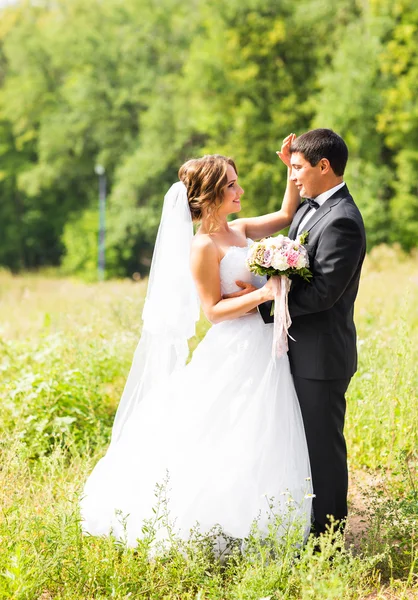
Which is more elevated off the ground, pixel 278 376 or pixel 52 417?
pixel 278 376

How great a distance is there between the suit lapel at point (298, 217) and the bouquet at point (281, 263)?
0.37m

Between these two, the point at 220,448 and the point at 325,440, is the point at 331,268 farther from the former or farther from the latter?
the point at 220,448

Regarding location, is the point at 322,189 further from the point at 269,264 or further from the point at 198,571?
the point at 198,571

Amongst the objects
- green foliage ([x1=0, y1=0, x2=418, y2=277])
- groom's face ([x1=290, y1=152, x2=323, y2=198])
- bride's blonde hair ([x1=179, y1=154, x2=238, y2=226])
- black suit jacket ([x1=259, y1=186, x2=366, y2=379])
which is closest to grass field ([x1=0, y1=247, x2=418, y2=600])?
black suit jacket ([x1=259, y1=186, x2=366, y2=379])

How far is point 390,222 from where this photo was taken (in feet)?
89.9

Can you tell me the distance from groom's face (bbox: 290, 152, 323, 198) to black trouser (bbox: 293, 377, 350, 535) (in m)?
1.10

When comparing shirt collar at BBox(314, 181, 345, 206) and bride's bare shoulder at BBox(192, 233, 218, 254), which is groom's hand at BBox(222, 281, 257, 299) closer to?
bride's bare shoulder at BBox(192, 233, 218, 254)

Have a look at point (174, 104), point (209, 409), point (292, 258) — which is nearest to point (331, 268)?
point (292, 258)

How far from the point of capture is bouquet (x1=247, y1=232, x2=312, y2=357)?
3.57m

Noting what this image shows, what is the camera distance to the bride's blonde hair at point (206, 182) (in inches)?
164

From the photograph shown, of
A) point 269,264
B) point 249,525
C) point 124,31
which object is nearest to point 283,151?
point 269,264

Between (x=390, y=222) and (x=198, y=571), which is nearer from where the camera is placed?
(x=198, y=571)

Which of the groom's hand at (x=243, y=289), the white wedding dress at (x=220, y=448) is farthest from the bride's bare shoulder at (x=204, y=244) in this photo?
the groom's hand at (x=243, y=289)

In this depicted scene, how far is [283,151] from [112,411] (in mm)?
2974
